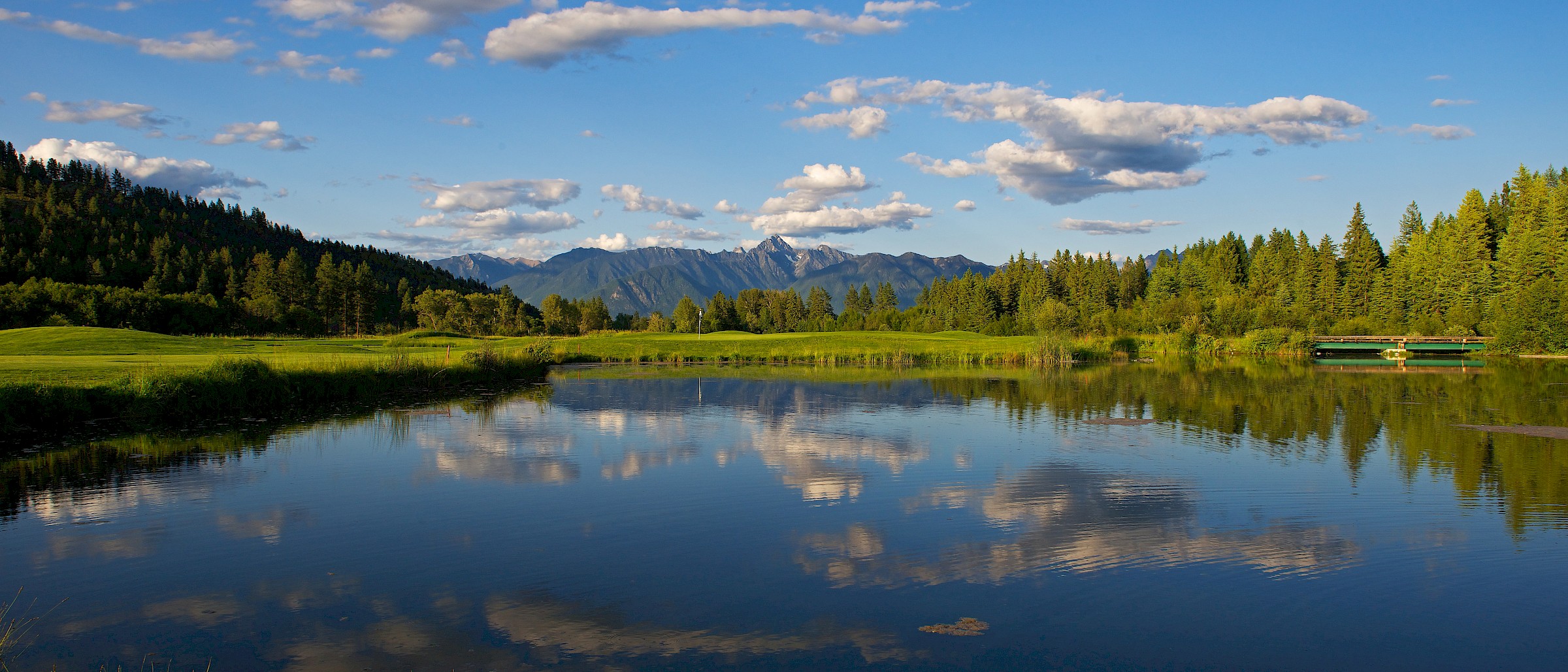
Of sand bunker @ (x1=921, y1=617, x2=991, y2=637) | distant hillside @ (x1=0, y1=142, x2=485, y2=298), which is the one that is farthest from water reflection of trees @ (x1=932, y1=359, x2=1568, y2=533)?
distant hillside @ (x1=0, y1=142, x2=485, y2=298)

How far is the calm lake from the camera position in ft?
22.8

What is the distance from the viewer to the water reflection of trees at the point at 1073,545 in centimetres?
901

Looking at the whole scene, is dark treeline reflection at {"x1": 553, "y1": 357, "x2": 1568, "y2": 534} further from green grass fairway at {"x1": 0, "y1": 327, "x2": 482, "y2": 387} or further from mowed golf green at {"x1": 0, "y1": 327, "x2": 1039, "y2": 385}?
green grass fairway at {"x1": 0, "y1": 327, "x2": 482, "y2": 387}

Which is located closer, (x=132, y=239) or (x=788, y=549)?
(x=788, y=549)

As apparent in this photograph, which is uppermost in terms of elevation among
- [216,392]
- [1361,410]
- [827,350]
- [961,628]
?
[216,392]

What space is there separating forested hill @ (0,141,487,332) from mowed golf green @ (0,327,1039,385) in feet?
53.3

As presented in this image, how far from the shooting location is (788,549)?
9727mm

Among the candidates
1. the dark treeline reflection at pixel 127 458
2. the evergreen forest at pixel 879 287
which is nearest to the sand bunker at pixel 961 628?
the dark treeline reflection at pixel 127 458

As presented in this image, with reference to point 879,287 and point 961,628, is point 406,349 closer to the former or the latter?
point 961,628

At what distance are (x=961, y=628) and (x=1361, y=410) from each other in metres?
24.0

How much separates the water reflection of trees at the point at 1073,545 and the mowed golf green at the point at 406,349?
67.6 ft

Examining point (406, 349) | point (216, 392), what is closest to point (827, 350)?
point (406, 349)

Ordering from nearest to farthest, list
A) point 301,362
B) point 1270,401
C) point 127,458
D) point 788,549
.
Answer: point 788,549 → point 127,458 → point 301,362 → point 1270,401

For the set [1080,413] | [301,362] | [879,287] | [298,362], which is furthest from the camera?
[879,287]
